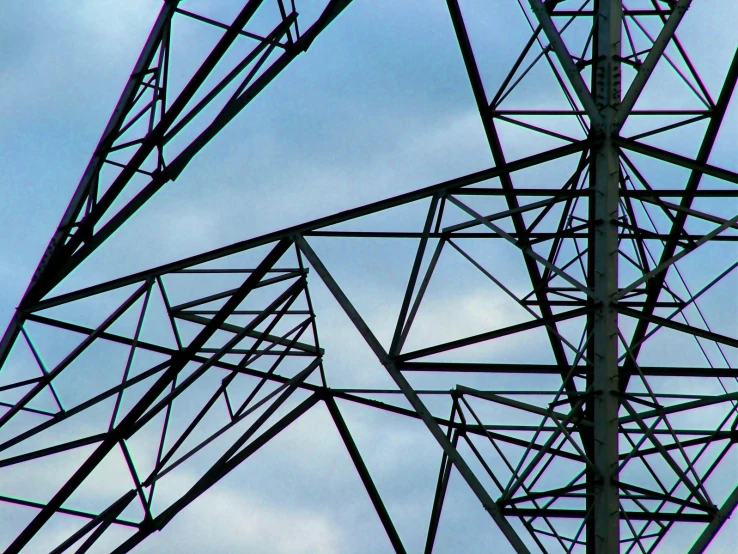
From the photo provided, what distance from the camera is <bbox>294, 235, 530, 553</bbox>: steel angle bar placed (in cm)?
2008

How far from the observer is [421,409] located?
69.8 feet

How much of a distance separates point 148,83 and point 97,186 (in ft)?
6.57

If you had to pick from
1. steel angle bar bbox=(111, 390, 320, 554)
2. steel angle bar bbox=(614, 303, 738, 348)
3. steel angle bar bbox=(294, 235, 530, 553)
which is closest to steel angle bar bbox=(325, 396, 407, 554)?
steel angle bar bbox=(111, 390, 320, 554)

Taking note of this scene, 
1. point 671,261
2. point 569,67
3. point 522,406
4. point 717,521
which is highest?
point 569,67

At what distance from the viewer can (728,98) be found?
86.0ft

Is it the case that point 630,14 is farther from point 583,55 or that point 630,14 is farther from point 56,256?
point 56,256

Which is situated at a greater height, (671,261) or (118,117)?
(118,117)

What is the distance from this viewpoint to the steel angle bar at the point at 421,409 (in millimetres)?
20078

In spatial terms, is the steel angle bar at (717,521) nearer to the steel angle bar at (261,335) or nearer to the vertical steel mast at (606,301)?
the vertical steel mast at (606,301)

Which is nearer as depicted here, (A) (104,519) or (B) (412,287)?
(B) (412,287)

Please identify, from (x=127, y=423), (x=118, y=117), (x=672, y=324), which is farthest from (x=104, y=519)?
(x=672, y=324)

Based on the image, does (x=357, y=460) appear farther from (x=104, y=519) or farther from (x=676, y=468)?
(x=676, y=468)

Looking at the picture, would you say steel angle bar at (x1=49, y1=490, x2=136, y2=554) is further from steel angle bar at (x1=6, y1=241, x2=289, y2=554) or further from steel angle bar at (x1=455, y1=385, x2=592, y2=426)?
steel angle bar at (x1=455, y1=385, x2=592, y2=426)

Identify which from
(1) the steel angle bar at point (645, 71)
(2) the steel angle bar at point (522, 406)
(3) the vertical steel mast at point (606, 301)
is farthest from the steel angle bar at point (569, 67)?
(2) the steel angle bar at point (522, 406)
